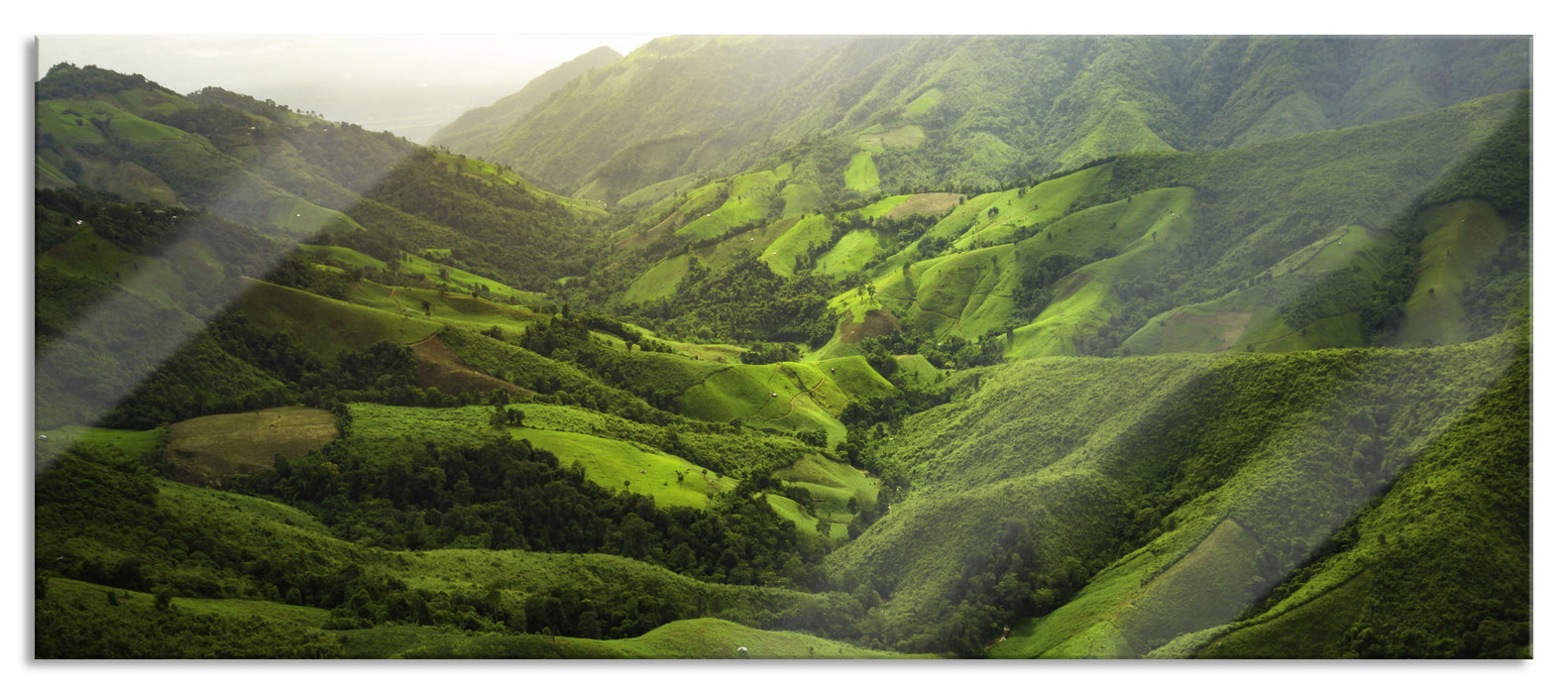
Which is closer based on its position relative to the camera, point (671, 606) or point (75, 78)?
point (671, 606)

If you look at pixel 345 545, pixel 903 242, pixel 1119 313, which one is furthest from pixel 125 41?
pixel 903 242

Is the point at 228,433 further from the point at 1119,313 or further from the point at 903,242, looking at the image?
the point at 903,242

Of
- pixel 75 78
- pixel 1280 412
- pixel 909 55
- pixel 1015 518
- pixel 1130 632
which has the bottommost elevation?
Result: pixel 1130 632

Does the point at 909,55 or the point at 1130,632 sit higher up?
the point at 909,55

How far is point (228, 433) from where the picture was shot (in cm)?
2633

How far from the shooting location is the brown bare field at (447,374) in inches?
1320

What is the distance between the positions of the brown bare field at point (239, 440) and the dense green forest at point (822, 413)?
0.60 ft

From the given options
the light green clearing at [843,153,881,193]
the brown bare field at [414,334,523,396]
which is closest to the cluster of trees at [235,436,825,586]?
the brown bare field at [414,334,523,396]

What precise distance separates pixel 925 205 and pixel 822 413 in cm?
3763

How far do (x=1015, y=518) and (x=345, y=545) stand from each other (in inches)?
639

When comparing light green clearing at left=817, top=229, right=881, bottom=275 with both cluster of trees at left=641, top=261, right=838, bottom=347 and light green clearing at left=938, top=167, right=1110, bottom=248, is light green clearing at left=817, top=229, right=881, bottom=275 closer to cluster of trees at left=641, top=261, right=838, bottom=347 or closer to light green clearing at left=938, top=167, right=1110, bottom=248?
cluster of trees at left=641, top=261, right=838, bottom=347

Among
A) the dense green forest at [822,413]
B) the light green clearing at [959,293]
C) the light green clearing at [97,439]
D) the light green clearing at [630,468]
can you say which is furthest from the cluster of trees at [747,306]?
the light green clearing at [97,439]

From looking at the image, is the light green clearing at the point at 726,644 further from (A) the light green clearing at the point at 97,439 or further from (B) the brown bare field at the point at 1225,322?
(B) the brown bare field at the point at 1225,322

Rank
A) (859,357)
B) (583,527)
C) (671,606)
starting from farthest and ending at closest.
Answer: (859,357) < (583,527) < (671,606)
